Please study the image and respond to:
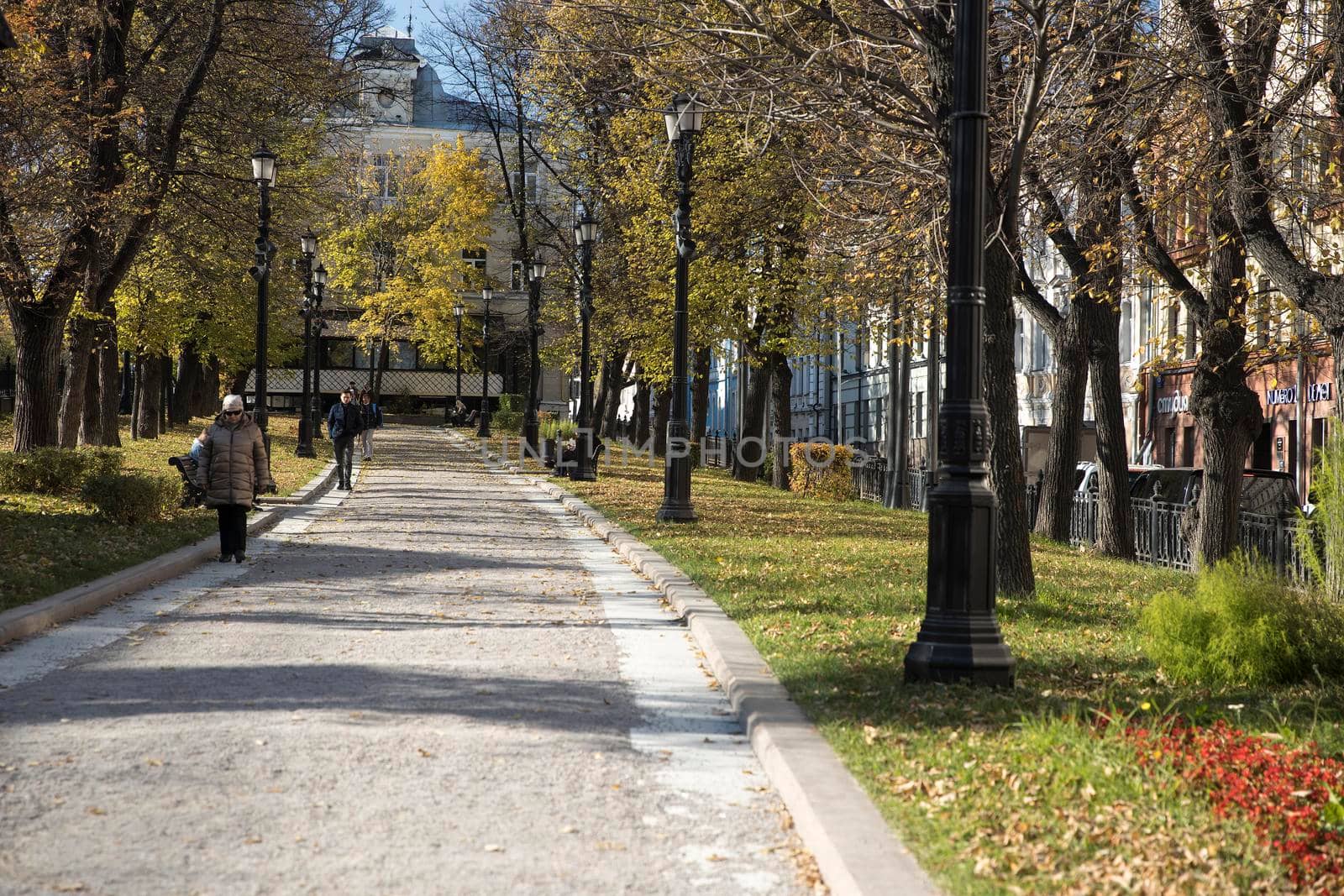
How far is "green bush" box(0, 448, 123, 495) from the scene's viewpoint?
19.7 meters

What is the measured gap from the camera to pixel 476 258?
63.5 m

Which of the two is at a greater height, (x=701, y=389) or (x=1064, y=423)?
(x=701, y=389)

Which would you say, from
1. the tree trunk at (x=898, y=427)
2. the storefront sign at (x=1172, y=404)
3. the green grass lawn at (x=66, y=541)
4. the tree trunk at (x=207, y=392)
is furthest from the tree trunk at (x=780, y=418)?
the tree trunk at (x=207, y=392)

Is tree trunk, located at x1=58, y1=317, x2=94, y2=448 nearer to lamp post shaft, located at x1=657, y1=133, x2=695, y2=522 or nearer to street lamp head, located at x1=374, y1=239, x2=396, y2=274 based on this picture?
lamp post shaft, located at x1=657, y1=133, x2=695, y2=522

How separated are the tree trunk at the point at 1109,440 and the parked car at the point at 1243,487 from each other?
1625 mm

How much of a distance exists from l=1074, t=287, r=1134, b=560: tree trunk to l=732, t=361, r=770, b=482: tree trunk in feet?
47.3

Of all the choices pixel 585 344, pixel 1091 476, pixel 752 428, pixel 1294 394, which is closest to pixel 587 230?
pixel 585 344

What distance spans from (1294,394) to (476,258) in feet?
120

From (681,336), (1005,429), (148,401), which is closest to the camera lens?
(1005,429)

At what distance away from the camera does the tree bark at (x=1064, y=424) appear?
20.0 meters

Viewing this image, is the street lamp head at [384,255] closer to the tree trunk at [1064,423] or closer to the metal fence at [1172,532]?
the metal fence at [1172,532]

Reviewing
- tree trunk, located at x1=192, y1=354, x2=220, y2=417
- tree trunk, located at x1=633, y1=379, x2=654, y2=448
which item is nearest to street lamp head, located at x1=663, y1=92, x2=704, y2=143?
tree trunk, located at x1=633, y1=379, x2=654, y2=448

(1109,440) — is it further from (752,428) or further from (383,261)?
(383,261)

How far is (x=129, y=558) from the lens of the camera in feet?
45.4
